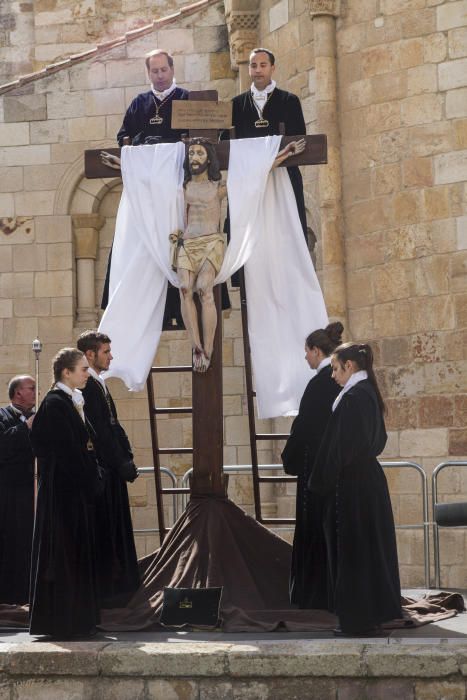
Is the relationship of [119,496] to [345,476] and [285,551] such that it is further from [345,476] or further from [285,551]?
[345,476]

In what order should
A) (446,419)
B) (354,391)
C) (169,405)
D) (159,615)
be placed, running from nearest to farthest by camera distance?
1. (354,391)
2. (159,615)
3. (446,419)
4. (169,405)

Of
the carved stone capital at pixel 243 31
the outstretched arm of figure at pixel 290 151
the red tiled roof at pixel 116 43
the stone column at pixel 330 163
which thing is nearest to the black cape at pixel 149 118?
the outstretched arm of figure at pixel 290 151

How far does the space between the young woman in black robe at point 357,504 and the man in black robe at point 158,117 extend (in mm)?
1687

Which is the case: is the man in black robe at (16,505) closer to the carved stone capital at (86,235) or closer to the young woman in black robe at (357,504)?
the young woman in black robe at (357,504)

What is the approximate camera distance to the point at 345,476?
7617 mm

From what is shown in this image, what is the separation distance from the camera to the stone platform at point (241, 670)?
6773 millimetres

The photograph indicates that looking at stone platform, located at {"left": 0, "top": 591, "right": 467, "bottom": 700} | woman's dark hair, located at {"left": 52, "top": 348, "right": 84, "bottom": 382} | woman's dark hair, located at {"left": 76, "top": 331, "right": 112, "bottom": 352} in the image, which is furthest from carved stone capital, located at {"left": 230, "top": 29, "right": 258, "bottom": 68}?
stone platform, located at {"left": 0, "top": 591, "right": 467, "bottom": 700}

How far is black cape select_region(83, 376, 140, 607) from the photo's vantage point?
27.4 feet

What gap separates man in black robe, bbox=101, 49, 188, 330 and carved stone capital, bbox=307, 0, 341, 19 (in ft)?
14.1

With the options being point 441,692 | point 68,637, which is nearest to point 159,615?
point 68,637

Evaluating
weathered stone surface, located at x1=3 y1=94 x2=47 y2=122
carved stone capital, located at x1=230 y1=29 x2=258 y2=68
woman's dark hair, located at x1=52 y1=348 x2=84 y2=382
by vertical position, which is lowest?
woman's dark hair, located at x1=52 y1=348 x2=84 y2=382

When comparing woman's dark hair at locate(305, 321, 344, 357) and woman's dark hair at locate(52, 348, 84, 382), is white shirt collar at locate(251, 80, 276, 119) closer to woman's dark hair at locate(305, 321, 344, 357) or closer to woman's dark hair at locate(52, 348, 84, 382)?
woman's dark hair at locate(305, 321, 344, 357)

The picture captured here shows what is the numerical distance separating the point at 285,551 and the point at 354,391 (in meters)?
1.51

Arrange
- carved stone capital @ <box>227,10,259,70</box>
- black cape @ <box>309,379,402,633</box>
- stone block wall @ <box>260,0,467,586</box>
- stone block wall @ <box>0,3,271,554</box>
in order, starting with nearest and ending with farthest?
black cape @ <box>309,379,402,633</box> < stone block wall @ <box>260,0,467,586</box> < carved stone capital @ <box>227,10,259,70</box> < stone block wall @ <box>0,3,271,554</box>
